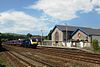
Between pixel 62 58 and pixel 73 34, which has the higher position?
pixel 73 34

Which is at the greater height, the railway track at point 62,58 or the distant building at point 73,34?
the distant building at point 73,34

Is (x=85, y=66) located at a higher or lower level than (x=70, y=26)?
lower

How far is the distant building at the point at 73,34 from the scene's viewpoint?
71431 mm

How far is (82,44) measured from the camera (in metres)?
65.4

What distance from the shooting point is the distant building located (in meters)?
71.4

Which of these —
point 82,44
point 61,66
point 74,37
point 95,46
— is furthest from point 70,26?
point 61,66

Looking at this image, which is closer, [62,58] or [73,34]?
[62,58]

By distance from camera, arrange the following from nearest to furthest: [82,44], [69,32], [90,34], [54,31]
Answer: [82,44] → [90,34] → [69,32] → [54,31]

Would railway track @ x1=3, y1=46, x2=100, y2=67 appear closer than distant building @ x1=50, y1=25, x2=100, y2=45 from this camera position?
Yes

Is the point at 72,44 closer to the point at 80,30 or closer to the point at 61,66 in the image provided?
the point at 80,30

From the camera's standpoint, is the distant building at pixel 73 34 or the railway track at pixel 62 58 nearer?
the railway track at pixel 62 58

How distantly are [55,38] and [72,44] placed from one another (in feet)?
69.4

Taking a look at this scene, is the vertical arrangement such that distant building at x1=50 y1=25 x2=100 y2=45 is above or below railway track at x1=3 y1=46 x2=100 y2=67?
above

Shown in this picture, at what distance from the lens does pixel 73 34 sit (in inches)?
3152
